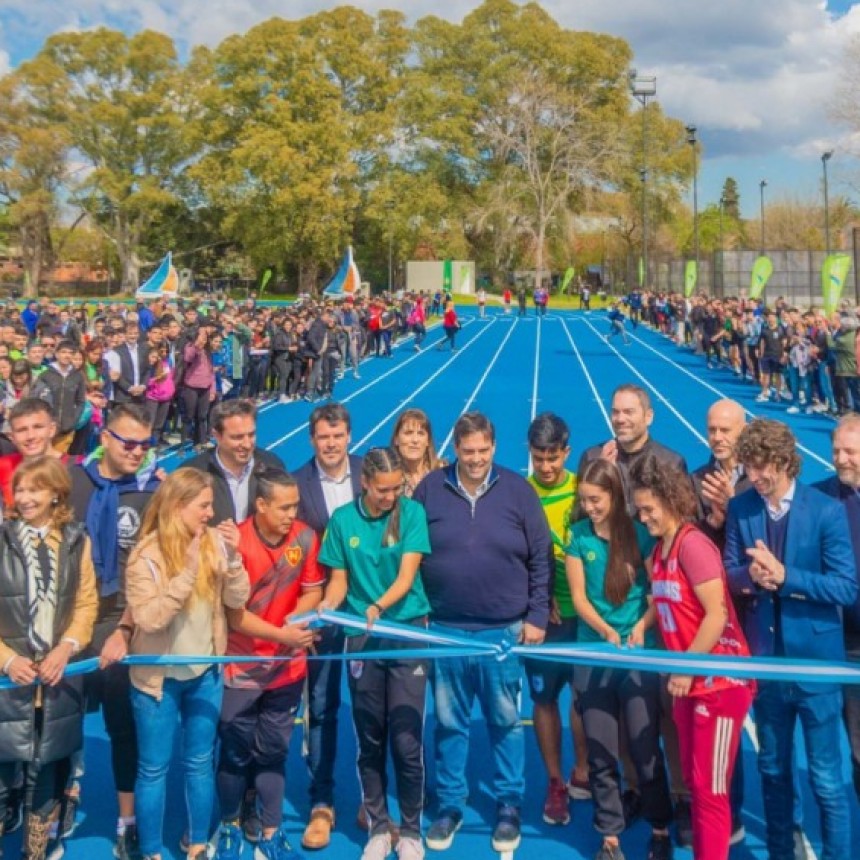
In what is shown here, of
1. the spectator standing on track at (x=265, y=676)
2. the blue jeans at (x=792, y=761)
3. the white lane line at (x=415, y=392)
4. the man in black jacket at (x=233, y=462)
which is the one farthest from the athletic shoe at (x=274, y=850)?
the white lane line at (x=415, y=392)

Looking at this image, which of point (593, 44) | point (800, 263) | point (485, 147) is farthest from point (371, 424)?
point (593, 44)

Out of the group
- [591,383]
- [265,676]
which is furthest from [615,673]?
[591,383]

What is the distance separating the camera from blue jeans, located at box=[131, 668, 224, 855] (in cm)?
398

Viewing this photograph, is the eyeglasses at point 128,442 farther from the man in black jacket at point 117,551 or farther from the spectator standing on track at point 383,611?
the spectator standing on track at point 383,611

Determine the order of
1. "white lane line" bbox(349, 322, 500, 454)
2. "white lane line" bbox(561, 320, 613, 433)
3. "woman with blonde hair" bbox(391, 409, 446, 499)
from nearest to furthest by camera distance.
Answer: "woman with blonde hair" bbox(391, 409, 446, 499), "white lane line" bbox(349, 322, 500, 454), "white lane line" bbox(561, 320, 613, 433)

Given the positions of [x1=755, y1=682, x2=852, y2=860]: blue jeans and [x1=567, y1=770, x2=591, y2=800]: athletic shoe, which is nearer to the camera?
[x1=755, y1=682, x2=852, y2=860]: blue jeans

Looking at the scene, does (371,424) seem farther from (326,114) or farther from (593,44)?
(593,44)

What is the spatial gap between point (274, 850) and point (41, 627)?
136cm

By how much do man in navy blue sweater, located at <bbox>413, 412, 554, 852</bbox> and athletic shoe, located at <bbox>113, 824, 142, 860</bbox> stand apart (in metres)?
1.28

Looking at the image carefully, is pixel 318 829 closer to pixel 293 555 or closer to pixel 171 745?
pixel 171 745

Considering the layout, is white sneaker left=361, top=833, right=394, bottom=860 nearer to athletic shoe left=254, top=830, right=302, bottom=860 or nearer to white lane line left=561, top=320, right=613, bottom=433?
athletic shoe left=254, top=830, right=302, bottom=860

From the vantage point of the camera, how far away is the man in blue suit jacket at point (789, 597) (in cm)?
374

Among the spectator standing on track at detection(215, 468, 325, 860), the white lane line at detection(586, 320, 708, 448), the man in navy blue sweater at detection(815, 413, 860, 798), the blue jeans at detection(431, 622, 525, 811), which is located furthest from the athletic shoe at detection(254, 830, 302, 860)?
the white lane line at detection(586, 320, 708, 448)

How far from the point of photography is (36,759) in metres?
3.93
